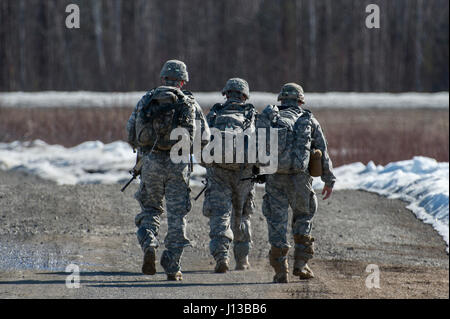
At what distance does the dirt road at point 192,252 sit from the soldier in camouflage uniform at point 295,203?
0.28 m

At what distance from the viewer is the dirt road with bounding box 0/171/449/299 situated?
29.3 feet

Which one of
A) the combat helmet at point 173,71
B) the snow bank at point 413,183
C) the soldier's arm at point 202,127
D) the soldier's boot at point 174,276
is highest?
the combat helmet at point 173,71

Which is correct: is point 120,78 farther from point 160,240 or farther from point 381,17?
point 160,240

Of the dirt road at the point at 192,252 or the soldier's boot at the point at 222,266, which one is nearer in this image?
the dirt road at the point at 192,252

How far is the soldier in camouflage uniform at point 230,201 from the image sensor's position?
31.8 ft

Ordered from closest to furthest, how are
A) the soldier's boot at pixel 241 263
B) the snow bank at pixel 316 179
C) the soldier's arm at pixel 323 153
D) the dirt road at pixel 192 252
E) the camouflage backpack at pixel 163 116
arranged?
the dirt road at pixel 192 252, the camouflage backpack at pixel 163 116, the soldier's arm at pixel 323 153, the soldier's boot at pixel 241 263, the snow bank at pixel 316 179

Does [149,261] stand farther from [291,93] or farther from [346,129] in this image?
[346,129]

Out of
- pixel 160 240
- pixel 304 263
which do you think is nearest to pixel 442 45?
pixel 160 240

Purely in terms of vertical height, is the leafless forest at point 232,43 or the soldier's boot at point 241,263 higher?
the leafless forest at point 232,43

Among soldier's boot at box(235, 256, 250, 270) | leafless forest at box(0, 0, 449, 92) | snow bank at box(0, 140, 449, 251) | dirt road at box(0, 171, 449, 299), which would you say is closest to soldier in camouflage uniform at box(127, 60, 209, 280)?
dirt road at box(0, 171, 449, 299)

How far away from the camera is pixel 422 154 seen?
2173 cm

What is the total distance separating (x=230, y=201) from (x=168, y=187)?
816 mm

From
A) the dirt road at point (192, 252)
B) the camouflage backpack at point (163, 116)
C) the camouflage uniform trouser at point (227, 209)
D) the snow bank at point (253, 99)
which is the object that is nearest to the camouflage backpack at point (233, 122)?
the camouflage uniform trouser at point (227, 209)

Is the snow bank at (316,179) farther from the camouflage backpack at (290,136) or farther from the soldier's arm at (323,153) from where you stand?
the camouflage backpack at (290,136)
